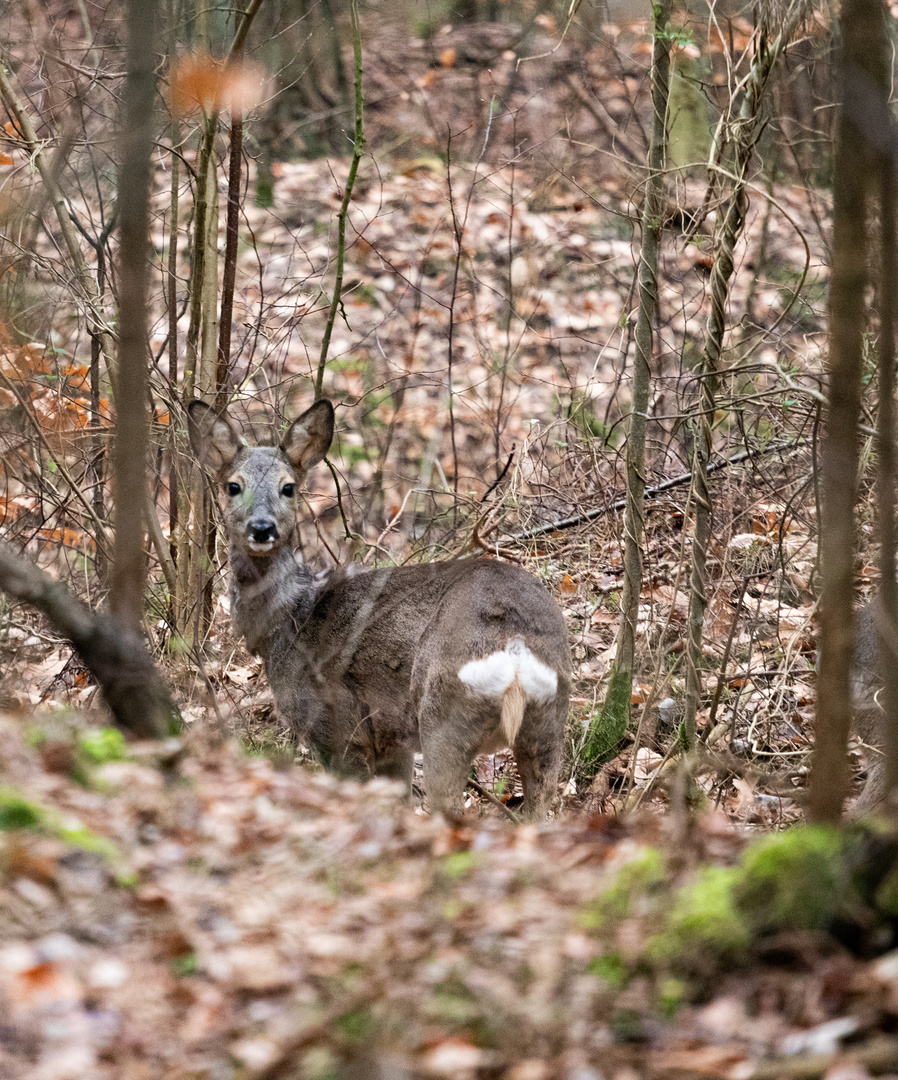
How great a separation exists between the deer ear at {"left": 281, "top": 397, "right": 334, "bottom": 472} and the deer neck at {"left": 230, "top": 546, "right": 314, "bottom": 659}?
1.82ft

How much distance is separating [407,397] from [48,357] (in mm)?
5372

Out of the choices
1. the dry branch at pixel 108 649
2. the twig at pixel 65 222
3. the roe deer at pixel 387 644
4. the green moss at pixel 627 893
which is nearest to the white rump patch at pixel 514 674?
the roe deer at pixel 387 644

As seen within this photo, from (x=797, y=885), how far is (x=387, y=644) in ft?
13.0

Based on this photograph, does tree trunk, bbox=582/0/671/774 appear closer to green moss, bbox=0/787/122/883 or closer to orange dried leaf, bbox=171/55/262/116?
orange dried leaf, bbox=171/55/262/116

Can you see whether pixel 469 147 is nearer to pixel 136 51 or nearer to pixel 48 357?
pixel 48 357

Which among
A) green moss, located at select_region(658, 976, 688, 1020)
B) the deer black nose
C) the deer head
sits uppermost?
the deer head

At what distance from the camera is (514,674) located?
17.5 feet

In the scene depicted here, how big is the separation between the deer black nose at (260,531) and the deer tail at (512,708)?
186 centimetres

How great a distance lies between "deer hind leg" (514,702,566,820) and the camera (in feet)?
17.7

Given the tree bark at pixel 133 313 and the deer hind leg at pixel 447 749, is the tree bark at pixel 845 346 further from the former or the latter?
the deer hind leg at pixel 447 749

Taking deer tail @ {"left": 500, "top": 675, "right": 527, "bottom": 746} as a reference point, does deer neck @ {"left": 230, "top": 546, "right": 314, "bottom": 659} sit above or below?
above

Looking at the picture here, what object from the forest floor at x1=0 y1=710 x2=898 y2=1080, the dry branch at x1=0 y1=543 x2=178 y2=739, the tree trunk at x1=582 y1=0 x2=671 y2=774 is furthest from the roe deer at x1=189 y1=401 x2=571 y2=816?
the forest floor at x1=0 y1=710 x2=898 y2=1080

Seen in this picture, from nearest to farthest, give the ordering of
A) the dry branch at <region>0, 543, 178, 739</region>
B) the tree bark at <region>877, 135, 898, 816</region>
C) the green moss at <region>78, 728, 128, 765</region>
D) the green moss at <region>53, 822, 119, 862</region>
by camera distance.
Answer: the tree bark at <region>877, 135, 898, 816</region> < the green moss at <region>53, 822, 119, 862</region> < the dry branch at <region>0, 543, 178, 739</region> < the green moss at <region>78, 728, 128, 765</region>

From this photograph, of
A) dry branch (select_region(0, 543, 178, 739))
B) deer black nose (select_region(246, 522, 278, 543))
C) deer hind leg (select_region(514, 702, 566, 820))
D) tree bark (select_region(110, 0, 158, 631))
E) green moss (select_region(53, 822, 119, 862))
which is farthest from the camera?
deer black nose (select_region(246, 522, 278, 543))
